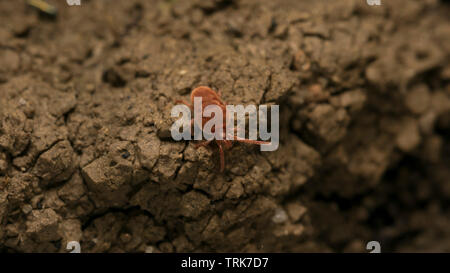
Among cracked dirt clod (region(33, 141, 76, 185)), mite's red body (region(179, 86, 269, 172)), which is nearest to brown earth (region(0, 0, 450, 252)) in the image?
cracked dirt clod (region(33, 141, 76, 185))

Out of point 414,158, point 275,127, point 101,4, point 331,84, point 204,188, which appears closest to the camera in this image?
point 204,188

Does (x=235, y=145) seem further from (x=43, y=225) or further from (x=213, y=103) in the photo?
(x=43, y=225)

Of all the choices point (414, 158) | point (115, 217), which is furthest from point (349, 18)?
point (115, 217)

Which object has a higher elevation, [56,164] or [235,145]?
[235,145]

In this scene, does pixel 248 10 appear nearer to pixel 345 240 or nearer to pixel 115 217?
pixel 115 217

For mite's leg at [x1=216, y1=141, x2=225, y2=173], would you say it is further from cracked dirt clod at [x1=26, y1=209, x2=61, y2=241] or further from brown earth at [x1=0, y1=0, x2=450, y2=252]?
cracked dirt clod at [x1=26, y1=209, x2=61, y2=241]

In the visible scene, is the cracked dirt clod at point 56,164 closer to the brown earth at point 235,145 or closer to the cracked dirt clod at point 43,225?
the brown earth at point 235,145

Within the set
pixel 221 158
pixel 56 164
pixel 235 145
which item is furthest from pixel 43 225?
pixel 235 145

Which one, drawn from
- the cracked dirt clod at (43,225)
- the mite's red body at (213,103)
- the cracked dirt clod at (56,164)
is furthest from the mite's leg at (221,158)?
the cracked dirt clod at (43,225)
